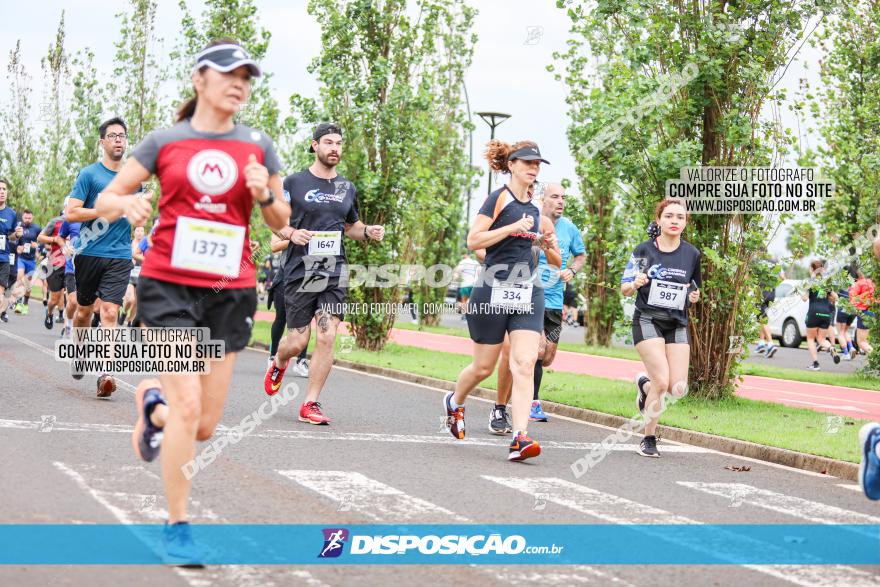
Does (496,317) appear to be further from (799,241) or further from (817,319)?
(817,319)

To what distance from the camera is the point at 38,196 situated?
49.1 m

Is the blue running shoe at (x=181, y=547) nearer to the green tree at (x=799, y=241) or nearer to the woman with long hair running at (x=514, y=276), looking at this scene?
the woman with long hair running at (x=514, y=276)

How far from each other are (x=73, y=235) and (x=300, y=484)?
7.40m

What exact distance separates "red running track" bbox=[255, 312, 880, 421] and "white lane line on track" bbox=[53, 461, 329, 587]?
7.94 m

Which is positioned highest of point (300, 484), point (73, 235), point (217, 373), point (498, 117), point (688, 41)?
point (498, 117)

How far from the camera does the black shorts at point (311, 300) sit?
9.76m

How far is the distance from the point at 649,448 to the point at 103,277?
4979 millimetres

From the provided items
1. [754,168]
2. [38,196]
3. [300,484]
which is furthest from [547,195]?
[38,196]

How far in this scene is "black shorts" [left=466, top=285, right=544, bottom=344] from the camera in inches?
340

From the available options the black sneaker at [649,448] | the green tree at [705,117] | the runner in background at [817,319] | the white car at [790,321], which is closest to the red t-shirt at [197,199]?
the black sneaker at [649,448]

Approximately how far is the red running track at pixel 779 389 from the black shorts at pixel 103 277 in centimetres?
668

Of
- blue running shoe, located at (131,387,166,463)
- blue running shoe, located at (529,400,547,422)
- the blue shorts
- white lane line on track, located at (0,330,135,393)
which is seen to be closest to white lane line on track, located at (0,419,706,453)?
blue running shoe, located at (529,400,547,422)

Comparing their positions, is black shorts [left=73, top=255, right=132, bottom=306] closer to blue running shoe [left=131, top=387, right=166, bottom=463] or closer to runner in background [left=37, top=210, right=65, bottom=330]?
runner in background [left=37, top=210, right=65, bottom=330]

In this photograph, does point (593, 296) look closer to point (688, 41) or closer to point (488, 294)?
point (688, 41)
